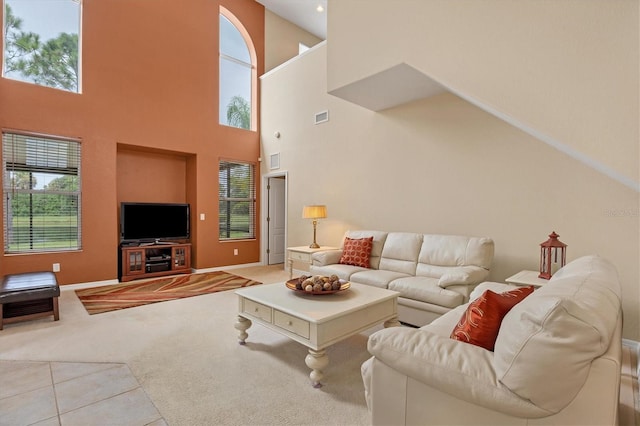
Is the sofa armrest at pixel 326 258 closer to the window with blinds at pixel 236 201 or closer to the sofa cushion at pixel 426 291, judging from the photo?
the sofa cushion at pixel 426 291

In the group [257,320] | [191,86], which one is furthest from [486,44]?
[191,86]

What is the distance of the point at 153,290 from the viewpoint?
15.8ft

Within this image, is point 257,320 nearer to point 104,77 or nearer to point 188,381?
point 188,381

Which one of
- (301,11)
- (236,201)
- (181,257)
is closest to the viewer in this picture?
(181,257)

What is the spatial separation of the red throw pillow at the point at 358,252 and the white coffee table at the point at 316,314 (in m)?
1.22

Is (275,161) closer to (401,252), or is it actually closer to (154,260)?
(154,260)

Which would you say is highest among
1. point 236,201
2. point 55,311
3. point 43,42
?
point 43,42

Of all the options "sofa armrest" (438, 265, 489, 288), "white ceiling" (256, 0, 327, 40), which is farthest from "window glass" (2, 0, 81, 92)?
"sofa armrest" (438, 265, 489, 288)

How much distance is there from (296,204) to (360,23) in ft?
11.8

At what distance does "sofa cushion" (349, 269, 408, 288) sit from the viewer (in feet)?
11.8

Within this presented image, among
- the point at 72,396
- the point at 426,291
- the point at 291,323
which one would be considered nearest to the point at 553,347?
the point at 291,323

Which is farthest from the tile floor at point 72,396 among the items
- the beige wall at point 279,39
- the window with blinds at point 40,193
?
the beige wall at point 279,39

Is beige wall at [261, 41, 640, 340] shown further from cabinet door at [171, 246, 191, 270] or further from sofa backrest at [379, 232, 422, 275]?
cabinet door at [171, 246, 191, 270]

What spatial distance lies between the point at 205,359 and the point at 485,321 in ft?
7.11
